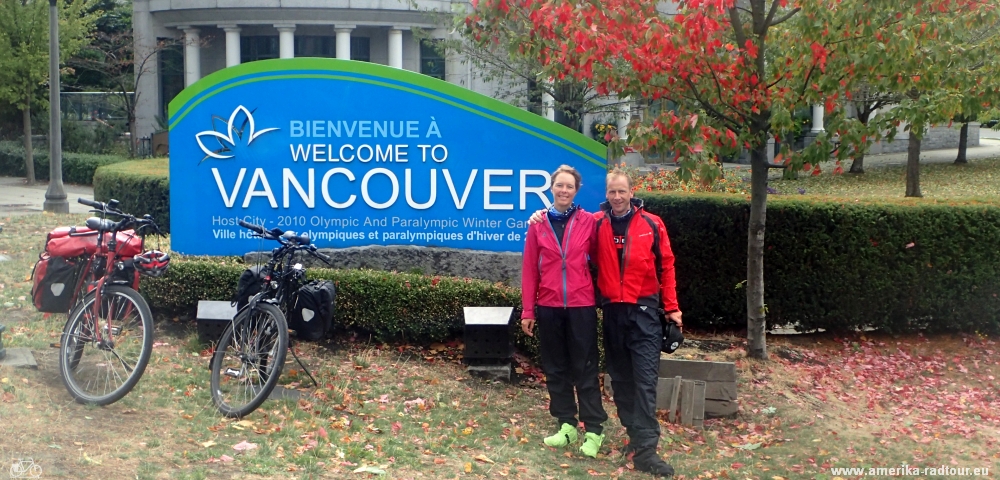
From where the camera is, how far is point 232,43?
29.3 metres

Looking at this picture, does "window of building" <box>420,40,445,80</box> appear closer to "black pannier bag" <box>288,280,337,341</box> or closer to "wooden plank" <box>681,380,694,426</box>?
"wooden plank" <box>681,380,694,426</box>

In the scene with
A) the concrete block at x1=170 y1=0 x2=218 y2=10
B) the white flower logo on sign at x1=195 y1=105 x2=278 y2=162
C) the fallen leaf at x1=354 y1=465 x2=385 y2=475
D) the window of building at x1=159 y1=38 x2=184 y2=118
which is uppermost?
the concrete block at x1=170 y1=0 x2=218 y2=10

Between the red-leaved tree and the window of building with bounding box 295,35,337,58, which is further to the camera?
the window of building with bounding box 295,35,337,58

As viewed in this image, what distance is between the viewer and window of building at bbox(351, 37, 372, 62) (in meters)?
31.6

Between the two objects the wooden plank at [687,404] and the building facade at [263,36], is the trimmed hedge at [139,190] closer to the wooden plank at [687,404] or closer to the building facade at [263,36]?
the wooden plank at [687,404]

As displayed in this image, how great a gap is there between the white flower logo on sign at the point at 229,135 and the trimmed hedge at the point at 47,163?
54.7 feet

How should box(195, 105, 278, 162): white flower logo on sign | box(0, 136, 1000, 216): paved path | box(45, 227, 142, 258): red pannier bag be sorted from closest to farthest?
box(45, 227, 142, 258): red pannier bag, box(195, 105, 278, 162): white flower logo on sign, box(0, 136, 1000, 216): paved path

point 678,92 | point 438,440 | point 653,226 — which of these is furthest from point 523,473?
point 678,92

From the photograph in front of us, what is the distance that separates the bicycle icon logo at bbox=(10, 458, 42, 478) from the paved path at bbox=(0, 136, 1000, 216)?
509 inches

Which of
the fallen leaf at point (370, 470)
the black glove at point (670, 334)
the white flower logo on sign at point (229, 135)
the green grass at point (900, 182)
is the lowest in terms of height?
the fallen leaf at point (370, 470)

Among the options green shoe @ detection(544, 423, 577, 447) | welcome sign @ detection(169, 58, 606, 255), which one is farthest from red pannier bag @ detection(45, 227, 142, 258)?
green shoe @ detection(544, 423, 577, 447)

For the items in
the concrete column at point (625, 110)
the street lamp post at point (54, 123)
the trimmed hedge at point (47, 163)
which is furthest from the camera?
the trimmed hedge at point (47, 163)

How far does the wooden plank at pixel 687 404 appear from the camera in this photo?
638 centimetres

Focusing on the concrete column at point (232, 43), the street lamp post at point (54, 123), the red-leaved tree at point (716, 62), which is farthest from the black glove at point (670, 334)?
the concrete column at point (232, 43)
